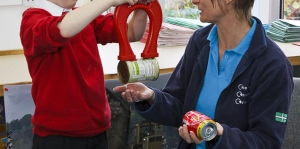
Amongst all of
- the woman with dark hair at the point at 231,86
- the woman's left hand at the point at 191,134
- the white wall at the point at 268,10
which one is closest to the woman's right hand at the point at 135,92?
the woman with dark hair at the point at 231,86

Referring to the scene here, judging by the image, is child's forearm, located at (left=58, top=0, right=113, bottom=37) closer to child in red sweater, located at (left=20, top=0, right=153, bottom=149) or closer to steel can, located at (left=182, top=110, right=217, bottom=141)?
child in red sweater, located at (left=20, top=0, right=153, bottom=149)

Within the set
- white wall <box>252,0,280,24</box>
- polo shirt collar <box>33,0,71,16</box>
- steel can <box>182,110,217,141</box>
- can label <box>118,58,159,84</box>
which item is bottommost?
steel can <box>182,110,217,141</box>

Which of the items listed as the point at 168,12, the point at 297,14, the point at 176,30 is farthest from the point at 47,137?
the point at 297,14

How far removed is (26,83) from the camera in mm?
1591

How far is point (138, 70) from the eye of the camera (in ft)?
4.17

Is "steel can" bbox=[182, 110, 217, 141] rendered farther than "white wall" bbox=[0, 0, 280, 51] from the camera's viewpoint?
No

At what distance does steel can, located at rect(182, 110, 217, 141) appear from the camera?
1160 millimetres

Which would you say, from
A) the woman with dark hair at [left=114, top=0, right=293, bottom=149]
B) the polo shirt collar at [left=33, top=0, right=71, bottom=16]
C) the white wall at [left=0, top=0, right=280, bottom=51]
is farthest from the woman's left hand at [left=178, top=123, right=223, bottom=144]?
the white wall at [left=0, top=0, right=280, bottom=51]

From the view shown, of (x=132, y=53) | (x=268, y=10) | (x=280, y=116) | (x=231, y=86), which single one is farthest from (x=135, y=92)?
(x=268, y=10)

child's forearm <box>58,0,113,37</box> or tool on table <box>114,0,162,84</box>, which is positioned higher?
child's forearm <box>58,0,113,37</box>

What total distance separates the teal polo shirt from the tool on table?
0.61 feet

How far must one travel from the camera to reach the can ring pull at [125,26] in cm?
129

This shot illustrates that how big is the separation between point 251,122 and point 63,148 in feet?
1.73

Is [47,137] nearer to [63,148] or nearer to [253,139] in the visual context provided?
[63,148]
